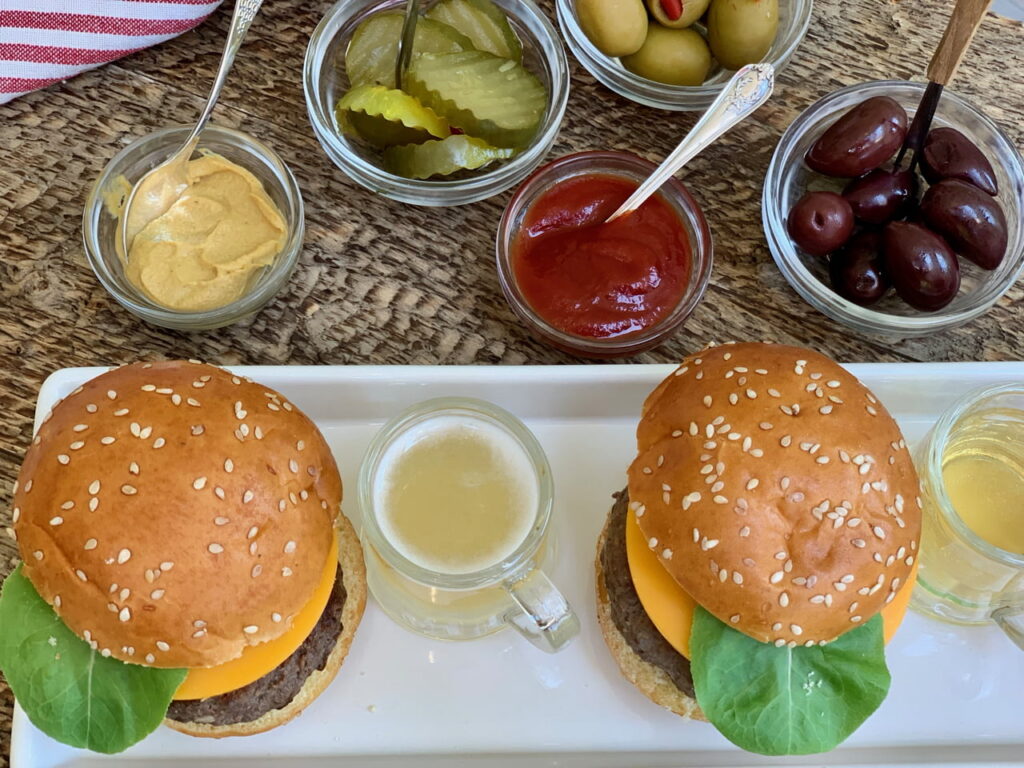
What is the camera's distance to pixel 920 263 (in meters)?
2.10

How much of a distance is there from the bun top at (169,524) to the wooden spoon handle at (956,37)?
157 centimetres

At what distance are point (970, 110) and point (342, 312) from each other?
1586mm

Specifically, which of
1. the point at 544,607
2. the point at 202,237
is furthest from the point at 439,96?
the point at 544,607

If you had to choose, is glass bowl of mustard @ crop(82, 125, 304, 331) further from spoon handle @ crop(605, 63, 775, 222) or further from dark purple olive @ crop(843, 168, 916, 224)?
dark purple olive @ crop(843, 168, 916, 224)

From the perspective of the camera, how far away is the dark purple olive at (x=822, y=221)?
7.11 feet

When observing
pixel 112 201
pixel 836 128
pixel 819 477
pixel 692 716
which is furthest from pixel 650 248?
pixel 112 201

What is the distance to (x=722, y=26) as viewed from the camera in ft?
7.43

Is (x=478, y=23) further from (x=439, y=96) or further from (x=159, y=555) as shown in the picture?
(x=159, y=555)

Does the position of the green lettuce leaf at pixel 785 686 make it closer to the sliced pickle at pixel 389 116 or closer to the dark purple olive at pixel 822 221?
the dark purple olive at pixel 822 221

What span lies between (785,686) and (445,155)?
1.29 metres

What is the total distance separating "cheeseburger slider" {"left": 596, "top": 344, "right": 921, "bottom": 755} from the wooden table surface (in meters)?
0.51

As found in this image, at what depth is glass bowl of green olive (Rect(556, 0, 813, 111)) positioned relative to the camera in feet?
7.34

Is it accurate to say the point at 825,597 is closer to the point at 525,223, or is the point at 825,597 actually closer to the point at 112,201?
the point at 525,223

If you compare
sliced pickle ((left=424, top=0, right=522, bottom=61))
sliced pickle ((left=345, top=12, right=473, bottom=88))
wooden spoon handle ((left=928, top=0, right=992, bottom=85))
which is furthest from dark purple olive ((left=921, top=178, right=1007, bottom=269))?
sliced pickle ((left=345, top=12, right=473, bottom=88))
